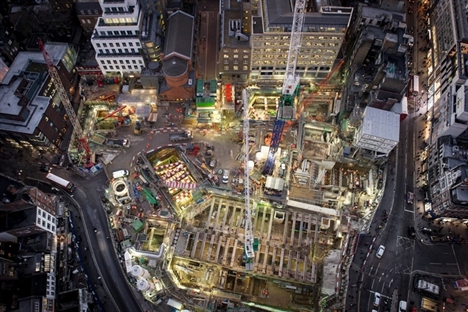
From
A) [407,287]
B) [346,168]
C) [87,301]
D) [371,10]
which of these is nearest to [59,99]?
[87,301]

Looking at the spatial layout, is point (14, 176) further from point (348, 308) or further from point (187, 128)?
point (348, 308)

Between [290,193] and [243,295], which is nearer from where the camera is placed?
[243,295]

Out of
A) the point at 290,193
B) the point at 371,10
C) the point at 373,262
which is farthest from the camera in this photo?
the point at 371,10

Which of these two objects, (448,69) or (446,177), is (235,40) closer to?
(448,69)

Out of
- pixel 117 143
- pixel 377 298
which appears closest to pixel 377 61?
pixel 377 298

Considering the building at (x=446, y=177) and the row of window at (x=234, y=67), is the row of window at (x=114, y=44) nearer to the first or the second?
the row of window at (x=234, y=67)

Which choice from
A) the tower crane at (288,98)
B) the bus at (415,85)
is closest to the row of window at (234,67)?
the tower crane at (288,98)

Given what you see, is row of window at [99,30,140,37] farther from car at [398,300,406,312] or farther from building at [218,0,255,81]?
car at [398,300,406,312]
